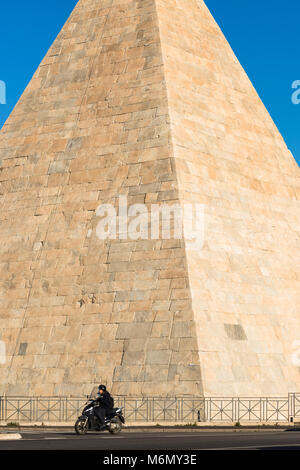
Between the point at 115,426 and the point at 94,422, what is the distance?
0.64 metres

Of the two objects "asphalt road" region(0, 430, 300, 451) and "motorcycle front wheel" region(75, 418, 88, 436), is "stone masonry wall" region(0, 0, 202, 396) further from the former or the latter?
"motorcycle front wheel" region(75, 418, 88, 436)

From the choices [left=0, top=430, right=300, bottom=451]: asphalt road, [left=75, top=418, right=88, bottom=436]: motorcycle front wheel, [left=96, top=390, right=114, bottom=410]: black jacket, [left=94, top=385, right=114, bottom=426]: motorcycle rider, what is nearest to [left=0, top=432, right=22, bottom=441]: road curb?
[left=0, top=430, right=300, bottom=451]: asphalt road

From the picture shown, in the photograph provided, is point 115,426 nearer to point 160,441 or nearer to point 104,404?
point 104,404

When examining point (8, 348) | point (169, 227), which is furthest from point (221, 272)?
point (8, 348)

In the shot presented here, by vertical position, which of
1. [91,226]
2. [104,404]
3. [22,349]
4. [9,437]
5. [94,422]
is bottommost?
[9,437]

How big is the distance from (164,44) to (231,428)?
51.6 ft

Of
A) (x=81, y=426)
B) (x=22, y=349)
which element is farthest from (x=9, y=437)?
(x=22, y=349)

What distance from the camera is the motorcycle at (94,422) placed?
78.9ft

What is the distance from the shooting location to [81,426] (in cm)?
2406

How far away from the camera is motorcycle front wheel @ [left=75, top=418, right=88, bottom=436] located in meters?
24.0

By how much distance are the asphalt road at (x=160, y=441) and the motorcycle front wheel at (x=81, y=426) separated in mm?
292

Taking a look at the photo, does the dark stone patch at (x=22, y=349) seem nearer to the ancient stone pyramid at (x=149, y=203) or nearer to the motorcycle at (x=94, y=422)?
the ancient stone pyramid at (x=149, y=203)

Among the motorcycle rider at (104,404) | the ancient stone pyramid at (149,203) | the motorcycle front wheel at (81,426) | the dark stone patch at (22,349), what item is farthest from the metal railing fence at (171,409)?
the motorcycle front wheel at (81,426)
